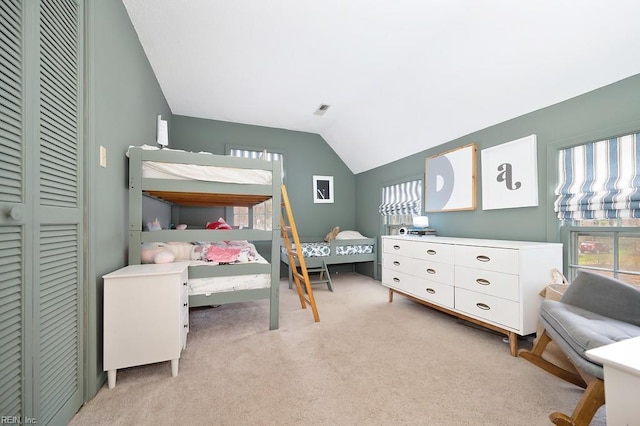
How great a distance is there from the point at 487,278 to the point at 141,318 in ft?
8.48

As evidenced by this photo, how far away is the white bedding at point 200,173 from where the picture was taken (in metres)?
2.12

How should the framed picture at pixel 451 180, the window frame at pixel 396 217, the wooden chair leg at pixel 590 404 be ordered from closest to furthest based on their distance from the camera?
the wooden chair leg at pixel 590 404 < the framed picture at pixel 451 180 < the window frame at pixel 396 217

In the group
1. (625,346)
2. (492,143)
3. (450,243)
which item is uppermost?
(492,143)

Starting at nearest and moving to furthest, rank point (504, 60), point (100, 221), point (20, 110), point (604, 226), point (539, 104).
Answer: point (20, 110) → point (100, 221) → point (604, 226) → point (504, 60) → point (539, 104)

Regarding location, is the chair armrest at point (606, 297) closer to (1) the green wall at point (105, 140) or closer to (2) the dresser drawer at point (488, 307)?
(2) the dresser drawer at point (488, 307)

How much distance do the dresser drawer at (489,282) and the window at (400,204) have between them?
5.43 ft

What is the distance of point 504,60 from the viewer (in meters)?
2.26

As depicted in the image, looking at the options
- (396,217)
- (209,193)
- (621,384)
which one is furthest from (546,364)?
(396,217)

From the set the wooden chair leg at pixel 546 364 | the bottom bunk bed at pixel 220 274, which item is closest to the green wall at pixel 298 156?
the bottom bunk bed at pixel 220 274

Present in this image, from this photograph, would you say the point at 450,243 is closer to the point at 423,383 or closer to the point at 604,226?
the point at 604,226

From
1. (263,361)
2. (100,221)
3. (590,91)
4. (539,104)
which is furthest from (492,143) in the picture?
(100,221)

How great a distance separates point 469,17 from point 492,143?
4.27 feet

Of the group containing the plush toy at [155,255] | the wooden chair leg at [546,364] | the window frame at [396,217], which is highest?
the window frame at [396,217]

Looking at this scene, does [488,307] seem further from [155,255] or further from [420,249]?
[155,255]
